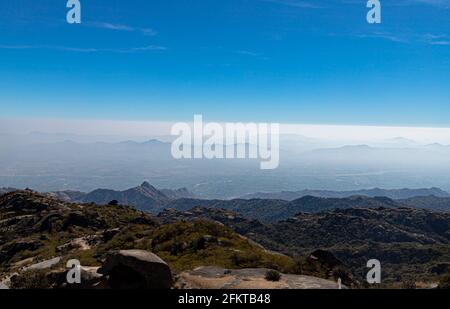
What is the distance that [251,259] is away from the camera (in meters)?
33.8

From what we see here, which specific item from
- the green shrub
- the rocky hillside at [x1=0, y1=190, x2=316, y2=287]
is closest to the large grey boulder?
the rocky hillside at [x1=0, y1=190, x2=316, y2=287]

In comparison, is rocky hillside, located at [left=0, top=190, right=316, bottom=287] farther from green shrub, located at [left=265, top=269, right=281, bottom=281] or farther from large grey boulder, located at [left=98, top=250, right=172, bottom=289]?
green shrub, located at [left=265, top=269, right=281, bottom=281]

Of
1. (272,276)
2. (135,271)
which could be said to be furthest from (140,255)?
(272,276)

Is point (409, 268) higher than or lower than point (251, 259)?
lower

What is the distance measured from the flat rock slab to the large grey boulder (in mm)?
1841

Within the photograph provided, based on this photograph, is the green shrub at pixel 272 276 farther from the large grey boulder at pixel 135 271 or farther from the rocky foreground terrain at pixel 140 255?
the large grey boulder at pixel 135 271

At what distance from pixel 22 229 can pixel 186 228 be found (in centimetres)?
4842

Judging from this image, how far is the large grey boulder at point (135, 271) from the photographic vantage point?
22141 millimetres

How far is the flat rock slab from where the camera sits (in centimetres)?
2375

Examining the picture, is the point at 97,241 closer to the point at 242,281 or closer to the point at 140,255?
the point at 140,255

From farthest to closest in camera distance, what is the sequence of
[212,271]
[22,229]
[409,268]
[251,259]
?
[409,268], [22,229], [251,259], [212,271]
